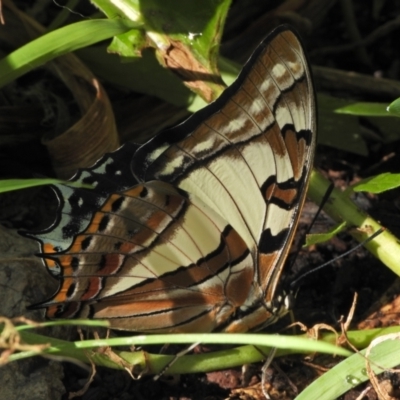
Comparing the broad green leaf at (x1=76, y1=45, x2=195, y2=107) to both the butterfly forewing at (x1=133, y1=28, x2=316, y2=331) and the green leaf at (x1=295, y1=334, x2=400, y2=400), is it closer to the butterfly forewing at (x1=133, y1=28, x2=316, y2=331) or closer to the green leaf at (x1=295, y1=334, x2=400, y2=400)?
the butterfly forewing at (x1=133, y1=28, x2=316, y2=331)

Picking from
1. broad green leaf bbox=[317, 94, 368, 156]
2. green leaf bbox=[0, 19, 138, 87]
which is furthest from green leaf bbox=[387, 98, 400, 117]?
broad green leaf bbox=[317, 94, 368, 156]

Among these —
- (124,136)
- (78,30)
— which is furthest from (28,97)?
(78,30)

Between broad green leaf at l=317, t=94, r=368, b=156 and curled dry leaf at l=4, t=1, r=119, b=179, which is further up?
broad green leaf at l=317, t=94, r=368, b=156

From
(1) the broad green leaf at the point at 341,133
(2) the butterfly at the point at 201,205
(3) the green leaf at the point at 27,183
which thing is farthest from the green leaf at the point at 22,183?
(1) the broad green leaf at the point at 341,133

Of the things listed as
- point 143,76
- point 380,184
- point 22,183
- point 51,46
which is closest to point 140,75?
point 143,76

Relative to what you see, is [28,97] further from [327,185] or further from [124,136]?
[327,185]
